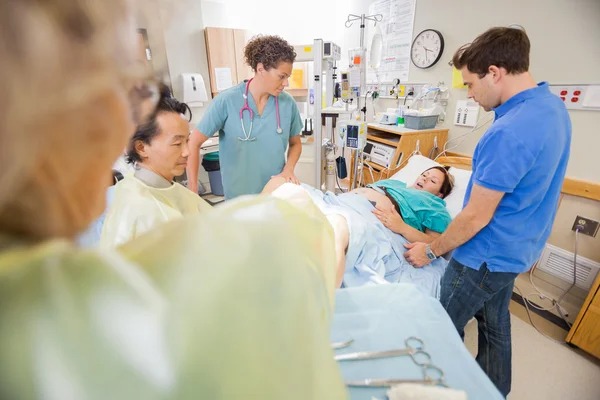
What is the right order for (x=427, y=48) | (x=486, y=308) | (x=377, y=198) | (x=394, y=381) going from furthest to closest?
(x=427, y=48) < (x=377, y=198) < (x=486, y=308) < (x=394, y=381)

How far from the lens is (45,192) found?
21 cm

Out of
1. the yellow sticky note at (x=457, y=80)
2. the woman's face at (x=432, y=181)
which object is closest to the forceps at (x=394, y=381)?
the woman's face at (x=432, y=181)

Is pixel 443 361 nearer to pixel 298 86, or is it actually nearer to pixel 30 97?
pixel 30 97

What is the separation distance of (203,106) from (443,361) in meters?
4.24

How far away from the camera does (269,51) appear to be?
64.5 inches

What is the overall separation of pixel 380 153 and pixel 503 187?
5.70 feet

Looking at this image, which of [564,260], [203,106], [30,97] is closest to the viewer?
[30,97]

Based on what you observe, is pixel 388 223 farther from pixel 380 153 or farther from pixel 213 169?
pixel 213 169

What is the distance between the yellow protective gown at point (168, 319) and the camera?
190 mm

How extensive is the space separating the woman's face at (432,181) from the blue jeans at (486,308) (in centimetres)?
95

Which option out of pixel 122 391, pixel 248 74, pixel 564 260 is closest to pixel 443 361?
pixel 122 391

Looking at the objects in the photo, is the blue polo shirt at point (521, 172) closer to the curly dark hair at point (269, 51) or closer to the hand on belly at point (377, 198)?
the hand on belly at point (377, 198)

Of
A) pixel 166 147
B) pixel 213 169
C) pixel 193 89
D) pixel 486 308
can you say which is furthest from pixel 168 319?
pixel 193 89

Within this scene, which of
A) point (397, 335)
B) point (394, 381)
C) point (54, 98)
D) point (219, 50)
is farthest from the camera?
point (219, 50)
